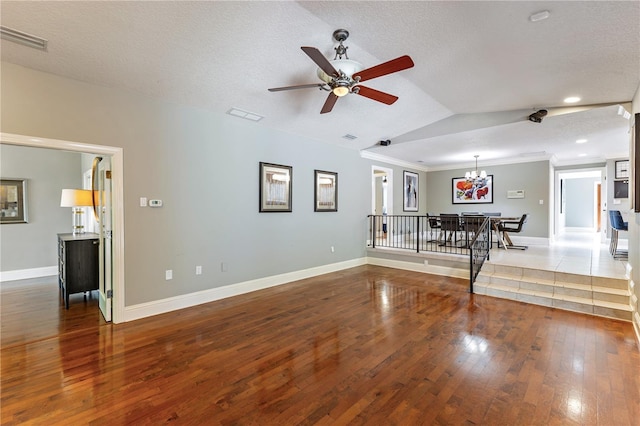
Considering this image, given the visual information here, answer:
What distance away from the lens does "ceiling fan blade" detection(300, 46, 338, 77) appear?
2277mm

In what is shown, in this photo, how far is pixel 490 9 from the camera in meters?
2.37

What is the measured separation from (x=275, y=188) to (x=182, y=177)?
1548 millimetres

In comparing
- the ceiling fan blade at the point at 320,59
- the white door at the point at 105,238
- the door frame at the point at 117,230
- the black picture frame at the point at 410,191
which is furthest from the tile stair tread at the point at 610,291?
the white door at the point at 105,238

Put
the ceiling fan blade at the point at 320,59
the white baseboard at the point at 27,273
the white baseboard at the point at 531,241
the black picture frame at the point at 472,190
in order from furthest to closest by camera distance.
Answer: the black picture frame at the point at 472,190
the white baseboard at the point at 531,241
the white baseboard at the point at 27,273
the ceiling fan blade at the point at 320,59

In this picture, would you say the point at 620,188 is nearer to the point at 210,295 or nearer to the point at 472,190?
the point at 472,190

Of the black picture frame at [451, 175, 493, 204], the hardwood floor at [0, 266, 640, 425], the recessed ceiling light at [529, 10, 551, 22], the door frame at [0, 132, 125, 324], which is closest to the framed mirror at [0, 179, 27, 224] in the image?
the hardwood floor at [0, 266, 640, 425]

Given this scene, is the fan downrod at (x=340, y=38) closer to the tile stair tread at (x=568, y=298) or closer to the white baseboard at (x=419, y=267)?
the tile stair tread at (x=568, y=298)

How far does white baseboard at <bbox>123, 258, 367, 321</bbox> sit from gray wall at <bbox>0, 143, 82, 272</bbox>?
12.8ft

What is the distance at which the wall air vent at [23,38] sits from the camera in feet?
7.86

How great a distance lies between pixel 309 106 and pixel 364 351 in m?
3.52

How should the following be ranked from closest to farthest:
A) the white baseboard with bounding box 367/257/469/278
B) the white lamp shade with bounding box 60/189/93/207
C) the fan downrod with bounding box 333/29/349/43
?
1. the fan downrod with bounding box 333/29/349/43
2. the white lamp shade with bounding box 60/189/93/207
3. the white baseboard with bounding box 367/257/469/278

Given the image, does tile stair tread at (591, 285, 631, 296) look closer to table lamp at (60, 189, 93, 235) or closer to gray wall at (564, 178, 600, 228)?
table lamp at (60, 189, 93, 235)

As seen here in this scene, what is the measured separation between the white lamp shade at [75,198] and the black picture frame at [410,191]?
7.68m

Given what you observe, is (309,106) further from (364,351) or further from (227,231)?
(364,351)
